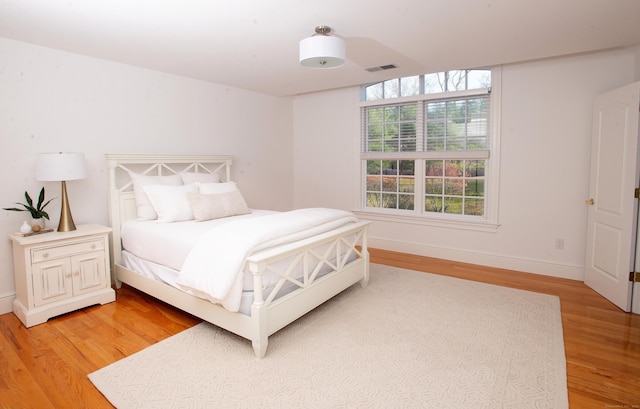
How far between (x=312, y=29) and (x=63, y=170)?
7.81 ft

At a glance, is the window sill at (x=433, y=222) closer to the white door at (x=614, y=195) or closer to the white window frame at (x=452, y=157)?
the white window frame at (x=452, y=157)

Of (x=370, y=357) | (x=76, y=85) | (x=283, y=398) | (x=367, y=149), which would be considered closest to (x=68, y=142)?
(x=76, y=85)

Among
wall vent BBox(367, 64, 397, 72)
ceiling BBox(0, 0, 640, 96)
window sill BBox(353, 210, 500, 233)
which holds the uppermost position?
wall vent BBox(367, 64, 397, 72)

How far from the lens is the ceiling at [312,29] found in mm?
2486

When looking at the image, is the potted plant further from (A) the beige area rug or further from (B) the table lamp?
(A) the beige area rug

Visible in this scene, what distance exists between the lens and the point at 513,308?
3215mm

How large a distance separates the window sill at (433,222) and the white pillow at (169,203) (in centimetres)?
269

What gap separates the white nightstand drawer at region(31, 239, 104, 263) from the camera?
2.93 meters

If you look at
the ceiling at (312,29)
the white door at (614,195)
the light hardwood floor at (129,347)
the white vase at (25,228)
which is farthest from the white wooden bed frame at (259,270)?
the white door at (614,195)

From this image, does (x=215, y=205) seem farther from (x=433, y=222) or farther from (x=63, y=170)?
(x=433, y=222)

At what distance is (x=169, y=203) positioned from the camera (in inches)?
143

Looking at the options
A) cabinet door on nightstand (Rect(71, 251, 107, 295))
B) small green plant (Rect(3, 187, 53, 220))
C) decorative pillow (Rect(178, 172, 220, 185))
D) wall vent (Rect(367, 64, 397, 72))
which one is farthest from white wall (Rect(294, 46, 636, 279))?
small green plant (Rect(3, 187, 53, 220))

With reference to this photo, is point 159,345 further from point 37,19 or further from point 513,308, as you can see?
point 513,308

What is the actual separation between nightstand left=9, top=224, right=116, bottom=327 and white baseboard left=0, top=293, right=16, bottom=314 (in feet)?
0.25
